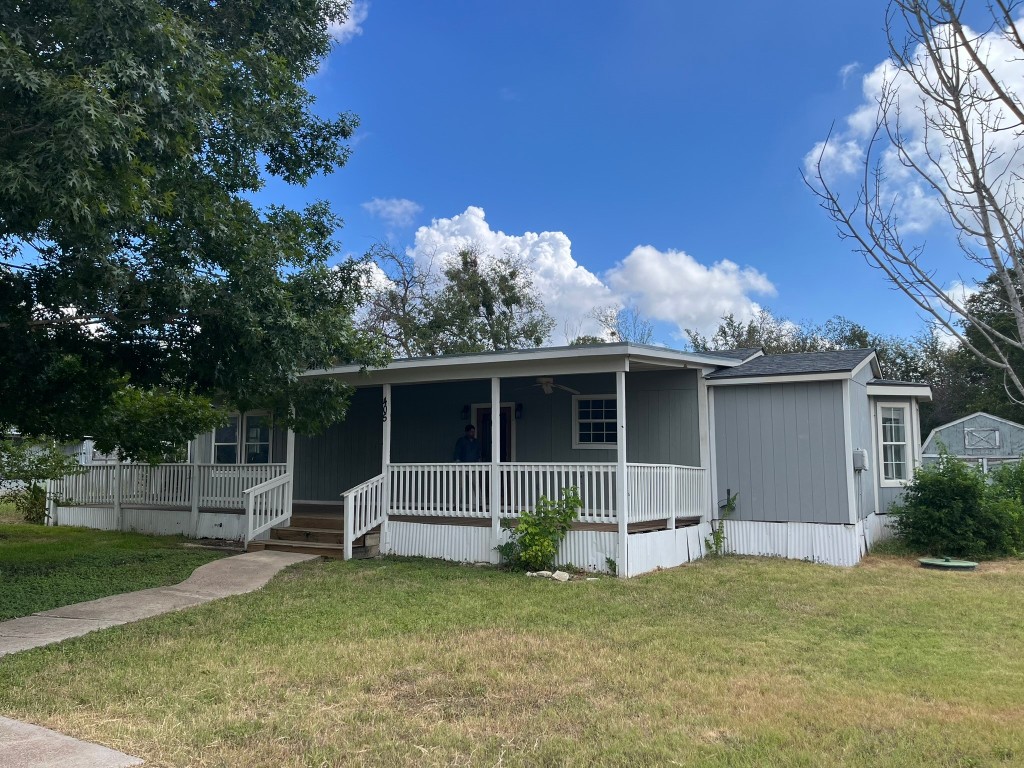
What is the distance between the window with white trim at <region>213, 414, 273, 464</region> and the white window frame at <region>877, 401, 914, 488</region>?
38.0 feet

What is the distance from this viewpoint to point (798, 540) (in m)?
11.4

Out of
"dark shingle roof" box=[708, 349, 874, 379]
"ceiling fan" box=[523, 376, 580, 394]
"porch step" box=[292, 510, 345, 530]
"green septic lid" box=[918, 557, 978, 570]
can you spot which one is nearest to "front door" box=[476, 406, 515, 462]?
"ceiling fan" box=[523, 376, 580, 394]

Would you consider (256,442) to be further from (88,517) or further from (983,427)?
(983,427)

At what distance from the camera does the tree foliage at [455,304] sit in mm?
30188

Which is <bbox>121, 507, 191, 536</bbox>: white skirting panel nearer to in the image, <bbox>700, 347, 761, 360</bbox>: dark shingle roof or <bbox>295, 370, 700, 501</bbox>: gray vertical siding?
<bbox>295, 370, 700, 501</bbox>: gray vertical siding

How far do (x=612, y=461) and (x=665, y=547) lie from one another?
2117mm

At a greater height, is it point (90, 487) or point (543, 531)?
point (90, 487)

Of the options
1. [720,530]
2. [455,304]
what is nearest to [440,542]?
[720,530]

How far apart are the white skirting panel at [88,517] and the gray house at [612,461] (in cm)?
232

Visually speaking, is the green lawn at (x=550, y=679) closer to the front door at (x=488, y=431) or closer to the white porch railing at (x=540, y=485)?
the white porch railing at (x=540, y=485)

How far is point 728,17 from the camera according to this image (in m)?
7.76

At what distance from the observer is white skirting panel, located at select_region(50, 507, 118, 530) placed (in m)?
15.8

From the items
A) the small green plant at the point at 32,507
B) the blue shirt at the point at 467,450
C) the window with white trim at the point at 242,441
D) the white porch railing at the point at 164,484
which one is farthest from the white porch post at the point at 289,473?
the small green plant at the point at 32,507

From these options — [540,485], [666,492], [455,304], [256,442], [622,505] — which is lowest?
[622,505]
